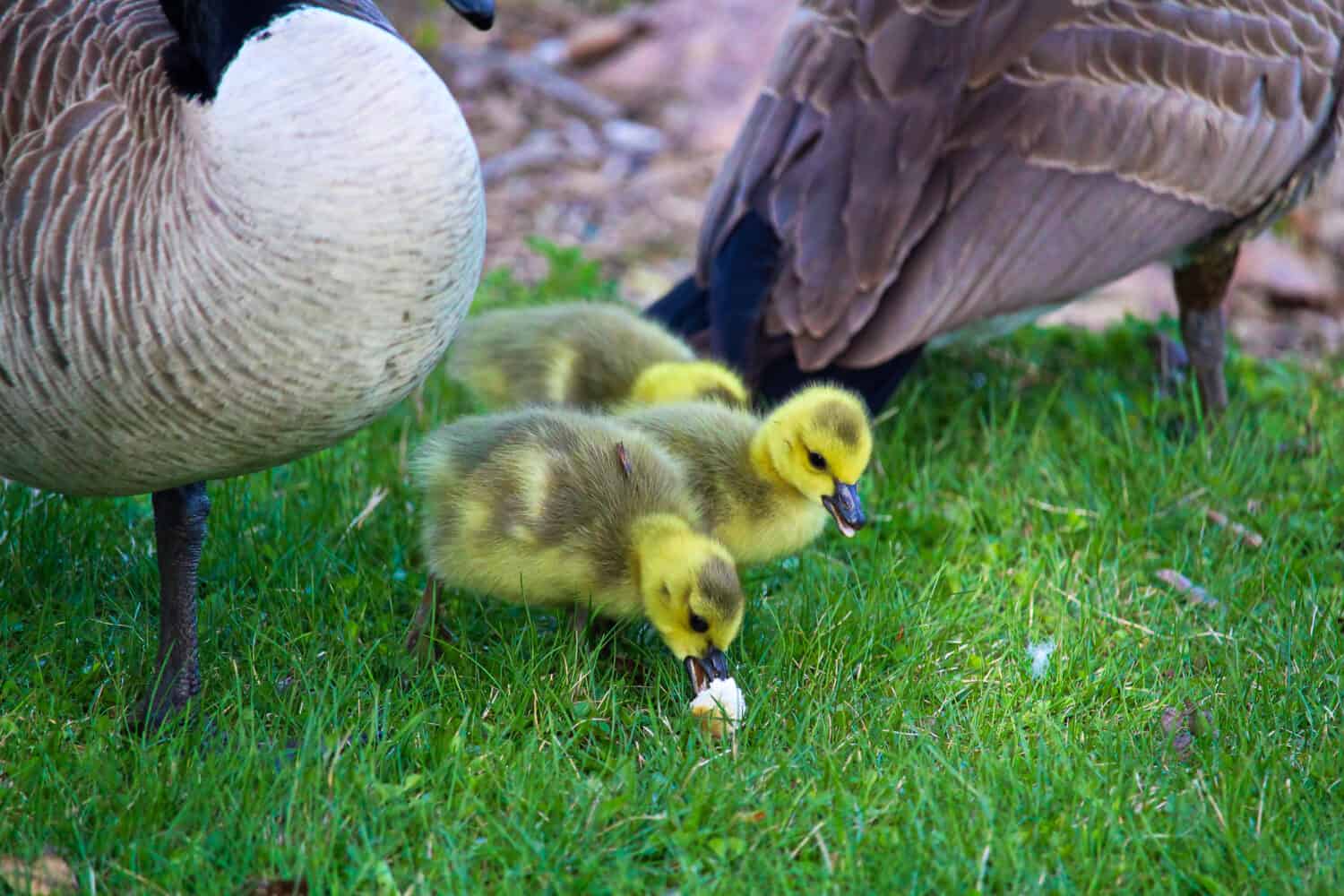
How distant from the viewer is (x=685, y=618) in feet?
10.8

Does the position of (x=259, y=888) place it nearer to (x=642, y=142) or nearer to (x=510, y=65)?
(x=642, y=142)

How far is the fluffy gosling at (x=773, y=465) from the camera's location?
3650mm

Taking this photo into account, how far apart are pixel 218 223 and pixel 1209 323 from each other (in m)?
3.83

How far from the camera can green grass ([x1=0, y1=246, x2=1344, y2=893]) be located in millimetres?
2811

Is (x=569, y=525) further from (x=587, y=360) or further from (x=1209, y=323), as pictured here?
(x=1209, y=323)

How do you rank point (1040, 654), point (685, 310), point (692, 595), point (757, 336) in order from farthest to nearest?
point (685, 310), point (757, 336), point (1040, 654), point (692, 595)

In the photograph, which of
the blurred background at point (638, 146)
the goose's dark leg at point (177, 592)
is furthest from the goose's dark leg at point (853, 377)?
the goose's dark leg at point (177, 592)

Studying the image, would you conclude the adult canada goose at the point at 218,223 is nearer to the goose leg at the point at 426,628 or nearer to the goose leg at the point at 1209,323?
the goose leg at the point at 426,628

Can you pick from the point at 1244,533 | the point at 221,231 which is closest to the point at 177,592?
the point at 221,231

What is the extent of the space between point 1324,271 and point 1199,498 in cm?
373

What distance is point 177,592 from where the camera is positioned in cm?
337

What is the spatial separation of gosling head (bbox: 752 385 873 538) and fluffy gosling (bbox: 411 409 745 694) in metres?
0.28

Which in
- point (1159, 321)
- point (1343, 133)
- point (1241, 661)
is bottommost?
point (1159, 321)

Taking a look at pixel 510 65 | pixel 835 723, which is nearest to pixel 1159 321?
pixel 835 723
